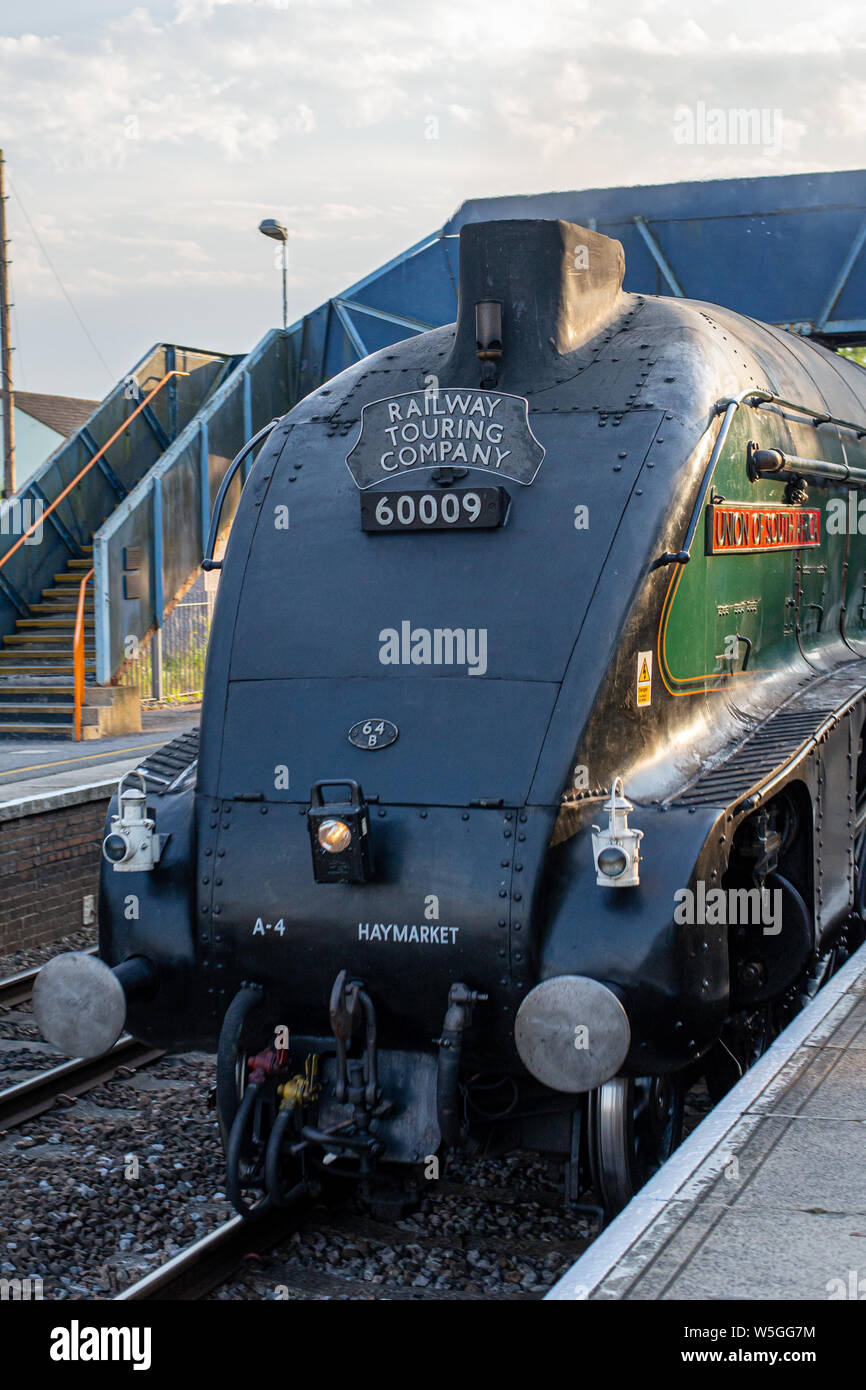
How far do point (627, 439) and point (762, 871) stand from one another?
5.64 feet

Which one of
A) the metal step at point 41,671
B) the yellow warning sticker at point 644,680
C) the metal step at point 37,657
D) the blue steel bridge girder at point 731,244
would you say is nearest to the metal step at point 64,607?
the metal step at point 37,657

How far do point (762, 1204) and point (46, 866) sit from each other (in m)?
7.17

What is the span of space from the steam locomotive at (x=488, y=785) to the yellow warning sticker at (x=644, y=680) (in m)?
0.02

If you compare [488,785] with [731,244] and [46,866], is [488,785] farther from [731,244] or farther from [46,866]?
[731,244]

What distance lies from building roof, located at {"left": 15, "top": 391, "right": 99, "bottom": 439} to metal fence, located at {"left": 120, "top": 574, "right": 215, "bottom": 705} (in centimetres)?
2127

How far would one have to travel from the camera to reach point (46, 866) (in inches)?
397

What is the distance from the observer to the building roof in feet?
137

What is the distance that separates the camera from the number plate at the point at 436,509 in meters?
5.19

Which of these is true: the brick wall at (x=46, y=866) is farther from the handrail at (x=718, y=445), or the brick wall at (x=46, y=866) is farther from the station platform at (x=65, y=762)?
the handrail at (x=718, y=445)

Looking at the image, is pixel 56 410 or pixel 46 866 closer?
pixel 46 866

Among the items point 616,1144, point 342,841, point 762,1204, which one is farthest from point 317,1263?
point 762,1204

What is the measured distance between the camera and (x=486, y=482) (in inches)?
208

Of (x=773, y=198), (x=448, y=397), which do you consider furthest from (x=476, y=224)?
(x=773, y=198)

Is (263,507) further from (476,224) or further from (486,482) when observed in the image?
(476,224)
